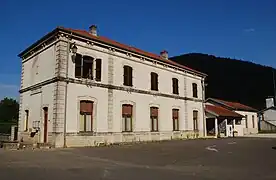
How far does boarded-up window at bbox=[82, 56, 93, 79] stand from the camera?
20234 mm

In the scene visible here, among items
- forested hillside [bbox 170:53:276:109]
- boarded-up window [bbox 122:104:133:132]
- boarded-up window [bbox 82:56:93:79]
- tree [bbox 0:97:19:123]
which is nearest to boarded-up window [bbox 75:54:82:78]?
boarded-up window [bbox 82:56:93:79]

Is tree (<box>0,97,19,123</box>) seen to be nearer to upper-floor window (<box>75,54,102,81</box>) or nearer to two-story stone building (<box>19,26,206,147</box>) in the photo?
two-story stone building (<box>19,26,206,147</box>)

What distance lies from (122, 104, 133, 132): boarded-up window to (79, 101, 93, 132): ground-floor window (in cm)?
335

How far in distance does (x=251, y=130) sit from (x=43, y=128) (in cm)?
3275

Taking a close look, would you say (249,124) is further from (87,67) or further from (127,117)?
(87,67)

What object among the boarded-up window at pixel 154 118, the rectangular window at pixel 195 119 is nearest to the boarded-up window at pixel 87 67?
the boarded-up window at pixel 154 118

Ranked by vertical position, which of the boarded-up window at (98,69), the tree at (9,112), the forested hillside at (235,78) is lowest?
the tree at (9,112)

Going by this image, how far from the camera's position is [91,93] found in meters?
20.2

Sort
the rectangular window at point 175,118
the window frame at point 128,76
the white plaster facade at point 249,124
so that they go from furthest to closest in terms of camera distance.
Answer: the white plaster facade at point 249,124, the rectangular window at point 175,118, the window frame at point 128,76

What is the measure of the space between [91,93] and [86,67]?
Answer: 6.12 ft

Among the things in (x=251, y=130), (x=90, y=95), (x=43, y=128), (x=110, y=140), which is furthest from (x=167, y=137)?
(x=251, y=130)

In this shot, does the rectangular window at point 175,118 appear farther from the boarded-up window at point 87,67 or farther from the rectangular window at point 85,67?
the boarded-up window at point 87,67

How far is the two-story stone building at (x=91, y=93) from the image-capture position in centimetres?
1869

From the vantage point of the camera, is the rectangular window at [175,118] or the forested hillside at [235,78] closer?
the rectangular window at [175,118]
